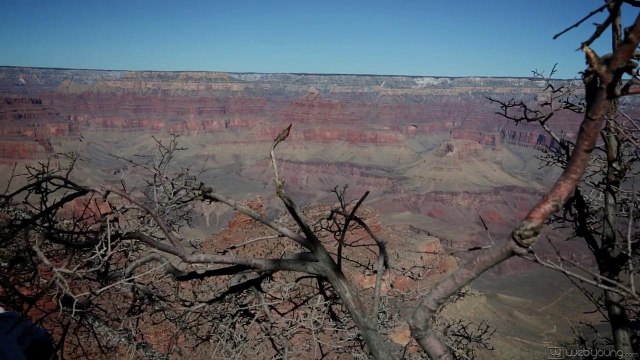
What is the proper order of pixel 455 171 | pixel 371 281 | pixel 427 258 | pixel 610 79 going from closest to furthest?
pixel 610 79
pixel 371 281
pixel 427 258
pixel 455 171

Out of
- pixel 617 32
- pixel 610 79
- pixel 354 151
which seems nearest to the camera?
pixel 610 79

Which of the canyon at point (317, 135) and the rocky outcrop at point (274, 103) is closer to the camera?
the canyon at point (317, 135)

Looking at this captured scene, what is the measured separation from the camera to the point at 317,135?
114625 millimetres

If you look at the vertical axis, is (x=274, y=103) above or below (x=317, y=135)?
above

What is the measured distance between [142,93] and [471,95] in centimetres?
10900

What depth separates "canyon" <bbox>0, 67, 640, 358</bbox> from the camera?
6806 cm

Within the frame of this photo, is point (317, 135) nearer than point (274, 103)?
Yes

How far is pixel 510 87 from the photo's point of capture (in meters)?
128

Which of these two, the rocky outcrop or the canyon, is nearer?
the canyon

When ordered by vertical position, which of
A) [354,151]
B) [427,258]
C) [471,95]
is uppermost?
[471,95]

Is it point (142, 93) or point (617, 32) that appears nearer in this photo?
point (617, 32)

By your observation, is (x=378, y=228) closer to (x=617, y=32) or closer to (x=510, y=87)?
(x=617, y=32)

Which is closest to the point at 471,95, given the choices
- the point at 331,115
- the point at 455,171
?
the point at 331,115

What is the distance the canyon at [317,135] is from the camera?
68.1 meters
